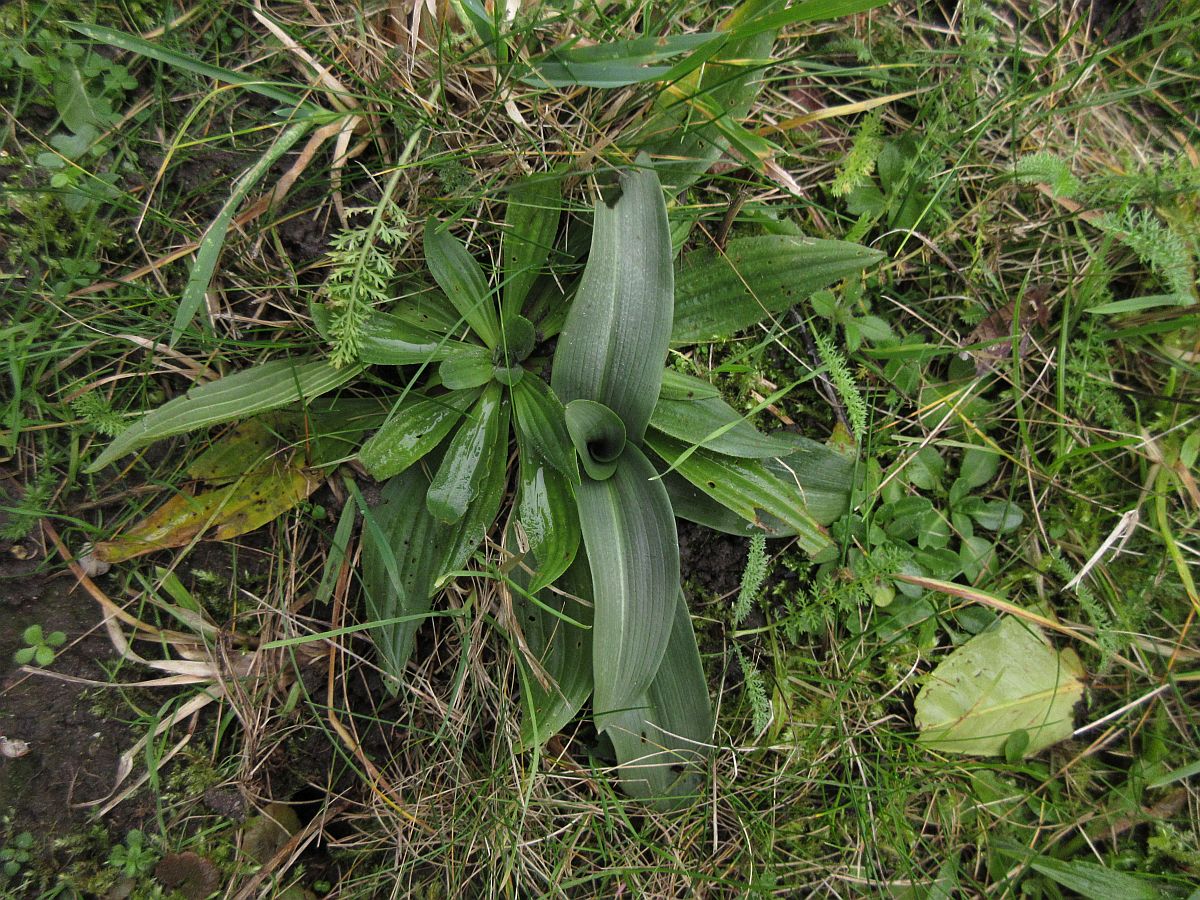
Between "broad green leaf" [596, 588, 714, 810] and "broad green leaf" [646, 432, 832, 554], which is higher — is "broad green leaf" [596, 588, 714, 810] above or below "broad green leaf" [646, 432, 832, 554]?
below

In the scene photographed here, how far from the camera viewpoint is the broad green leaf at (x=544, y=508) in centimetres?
184

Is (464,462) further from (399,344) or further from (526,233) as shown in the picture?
(526,233)

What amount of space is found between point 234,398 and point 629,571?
109 centimetres

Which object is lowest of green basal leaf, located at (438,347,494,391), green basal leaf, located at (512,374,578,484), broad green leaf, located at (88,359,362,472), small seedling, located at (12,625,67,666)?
small seedling, located at (12,625,67,666)

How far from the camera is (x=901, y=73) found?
2.23 m

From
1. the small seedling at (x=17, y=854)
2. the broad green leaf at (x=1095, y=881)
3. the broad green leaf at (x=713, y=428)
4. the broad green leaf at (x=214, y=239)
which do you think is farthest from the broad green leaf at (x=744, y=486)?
the small seedling at (x=17, y=854)

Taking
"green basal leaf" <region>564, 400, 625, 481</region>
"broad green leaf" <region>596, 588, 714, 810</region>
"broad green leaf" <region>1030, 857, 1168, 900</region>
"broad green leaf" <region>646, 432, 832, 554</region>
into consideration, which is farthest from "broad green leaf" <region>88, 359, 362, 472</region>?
"broad green leaf" <region>1030, 857, 1168, 900</region>

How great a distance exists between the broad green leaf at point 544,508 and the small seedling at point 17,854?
4.76 feet

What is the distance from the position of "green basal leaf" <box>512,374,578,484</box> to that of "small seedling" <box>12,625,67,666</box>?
133 centimetres

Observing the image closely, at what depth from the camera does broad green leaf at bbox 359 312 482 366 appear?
70.4 inches

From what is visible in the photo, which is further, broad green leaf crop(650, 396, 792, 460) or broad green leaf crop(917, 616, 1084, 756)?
broad green leaf crop(917, 616, 1084, 756)

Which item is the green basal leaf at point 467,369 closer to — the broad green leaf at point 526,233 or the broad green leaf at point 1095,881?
the broad green leaf at point 526,233

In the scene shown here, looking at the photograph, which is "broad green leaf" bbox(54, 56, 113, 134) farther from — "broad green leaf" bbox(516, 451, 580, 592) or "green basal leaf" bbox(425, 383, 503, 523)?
"broad green leaf" bbox(516, 451, 580, 592)

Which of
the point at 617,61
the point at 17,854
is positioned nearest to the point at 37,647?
the point at 17,854
